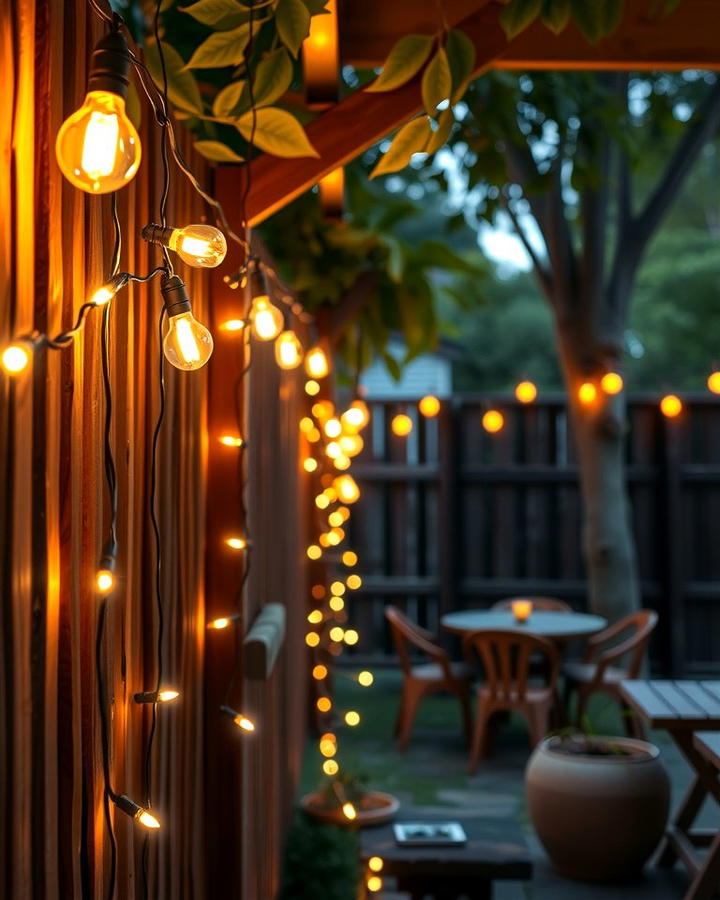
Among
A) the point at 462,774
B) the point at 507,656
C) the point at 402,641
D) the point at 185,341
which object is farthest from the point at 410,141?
the point at 402,641

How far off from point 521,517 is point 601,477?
3.79ft

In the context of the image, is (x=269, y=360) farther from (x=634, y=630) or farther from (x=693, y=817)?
(x=634, y=630)

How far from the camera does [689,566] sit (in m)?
7.68

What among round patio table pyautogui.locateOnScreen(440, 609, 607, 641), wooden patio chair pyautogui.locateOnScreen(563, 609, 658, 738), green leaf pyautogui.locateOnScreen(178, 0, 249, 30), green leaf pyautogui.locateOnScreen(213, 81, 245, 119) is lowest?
wooden patio chair pyautogui.locateOnScreen(563, 609, 658, 738)

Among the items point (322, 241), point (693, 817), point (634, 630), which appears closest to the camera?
point (693, 817)

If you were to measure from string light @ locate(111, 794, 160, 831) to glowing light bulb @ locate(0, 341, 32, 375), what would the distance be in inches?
26.0

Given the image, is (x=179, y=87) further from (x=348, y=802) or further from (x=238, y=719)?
(x=348, y=802)

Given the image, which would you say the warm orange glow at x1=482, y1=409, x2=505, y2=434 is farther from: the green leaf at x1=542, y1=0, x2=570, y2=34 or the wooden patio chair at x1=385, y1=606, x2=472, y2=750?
the green leaf at x1=542, y1=0, x2=570, y2=34

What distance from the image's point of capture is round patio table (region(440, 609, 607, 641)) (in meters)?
5.77

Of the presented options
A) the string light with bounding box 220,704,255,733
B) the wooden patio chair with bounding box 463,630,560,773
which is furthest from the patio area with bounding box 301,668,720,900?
the string light with bounding box 220,704,255,733

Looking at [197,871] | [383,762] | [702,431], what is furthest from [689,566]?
[197,871]

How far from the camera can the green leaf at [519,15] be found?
2.29 m

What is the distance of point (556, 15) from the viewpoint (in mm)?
2301

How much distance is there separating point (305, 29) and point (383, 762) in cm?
439
